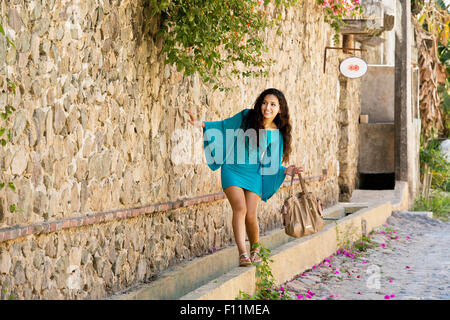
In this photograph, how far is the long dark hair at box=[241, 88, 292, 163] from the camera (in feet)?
19.6

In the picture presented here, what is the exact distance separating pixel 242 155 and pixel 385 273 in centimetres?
285

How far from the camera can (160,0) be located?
5.64m

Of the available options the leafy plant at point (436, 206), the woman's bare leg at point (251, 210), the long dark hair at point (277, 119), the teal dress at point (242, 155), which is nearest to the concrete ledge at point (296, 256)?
the woman's bare leg at point (251, 210)

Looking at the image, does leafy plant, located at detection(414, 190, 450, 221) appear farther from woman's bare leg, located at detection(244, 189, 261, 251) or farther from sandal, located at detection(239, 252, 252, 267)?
Result: sandal, located at detection(239, 252, 252, 267)

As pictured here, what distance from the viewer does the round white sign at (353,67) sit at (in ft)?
40.5

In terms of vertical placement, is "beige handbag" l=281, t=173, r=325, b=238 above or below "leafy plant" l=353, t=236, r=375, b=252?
above

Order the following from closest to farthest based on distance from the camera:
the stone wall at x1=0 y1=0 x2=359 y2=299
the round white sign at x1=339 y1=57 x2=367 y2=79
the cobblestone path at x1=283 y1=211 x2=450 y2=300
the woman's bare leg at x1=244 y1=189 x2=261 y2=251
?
the stone wall at x1=0 y1=0 x2=359 y2=299 → the woman's bare leg at x1=244 y1=189 x2=261 y2=251 → the cobblestone path at x1=283 y1=211 x2=450 y2=300 → the round white sign at x1=339 y1=57 x2=367 y2=79

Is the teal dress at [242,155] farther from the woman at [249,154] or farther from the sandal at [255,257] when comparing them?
the sandal at [255,257]

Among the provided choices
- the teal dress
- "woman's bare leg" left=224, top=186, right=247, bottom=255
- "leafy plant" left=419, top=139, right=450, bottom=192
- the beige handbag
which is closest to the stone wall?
the teal dress

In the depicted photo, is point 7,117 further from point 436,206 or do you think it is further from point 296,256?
point 436,206

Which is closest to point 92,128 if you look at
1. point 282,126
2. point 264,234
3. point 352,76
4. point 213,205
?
point 282,126

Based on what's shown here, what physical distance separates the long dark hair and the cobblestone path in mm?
1418

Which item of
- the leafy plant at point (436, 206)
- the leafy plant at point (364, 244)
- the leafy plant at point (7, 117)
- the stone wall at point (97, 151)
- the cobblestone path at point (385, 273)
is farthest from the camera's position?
the leafy plant at point (436, 206)

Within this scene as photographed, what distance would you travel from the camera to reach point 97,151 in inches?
200
